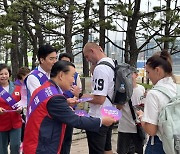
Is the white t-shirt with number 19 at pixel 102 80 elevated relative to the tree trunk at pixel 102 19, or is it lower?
lower

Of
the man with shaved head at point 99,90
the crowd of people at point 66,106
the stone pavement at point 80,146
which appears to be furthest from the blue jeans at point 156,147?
the stone pavement at point 80,146

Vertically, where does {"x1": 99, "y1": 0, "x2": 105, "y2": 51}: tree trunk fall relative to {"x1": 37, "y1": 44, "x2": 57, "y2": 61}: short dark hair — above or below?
above

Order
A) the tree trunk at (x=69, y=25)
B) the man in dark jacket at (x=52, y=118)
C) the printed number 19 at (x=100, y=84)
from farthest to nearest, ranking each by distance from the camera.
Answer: the tree trunk at (x=69, y=25) → the printed number 19 at (x=100, y=84) → the man in dark jacket at (x=52, y=118)

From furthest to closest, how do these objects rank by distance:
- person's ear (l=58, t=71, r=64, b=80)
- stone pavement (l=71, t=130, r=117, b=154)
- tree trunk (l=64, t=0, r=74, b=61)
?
1. tree trunk (l=64, t=0, r=74, b=61)
2. stone pavement (l=71, t=130, r=117, b=154)
3. person's ear (l=58, t=71, r=64, b=80)

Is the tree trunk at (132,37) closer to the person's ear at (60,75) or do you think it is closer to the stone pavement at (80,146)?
the stone pavement at (80,146)

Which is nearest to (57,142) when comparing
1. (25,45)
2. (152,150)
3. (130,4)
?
(152,150)

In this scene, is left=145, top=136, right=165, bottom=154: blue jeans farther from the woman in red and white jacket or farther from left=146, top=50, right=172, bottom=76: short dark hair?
the woman in red and white jacket

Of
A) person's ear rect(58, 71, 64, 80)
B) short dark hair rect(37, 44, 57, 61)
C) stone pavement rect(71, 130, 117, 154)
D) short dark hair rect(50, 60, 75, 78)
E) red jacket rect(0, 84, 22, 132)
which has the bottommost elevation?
stone pavement rect(71, 130, 117, 154)

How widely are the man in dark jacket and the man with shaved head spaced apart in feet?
2.39

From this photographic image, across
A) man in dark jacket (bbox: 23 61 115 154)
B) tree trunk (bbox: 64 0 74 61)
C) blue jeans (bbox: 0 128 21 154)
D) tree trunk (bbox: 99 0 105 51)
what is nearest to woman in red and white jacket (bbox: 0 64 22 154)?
blue jeans (bbox: 0 128 21 154)

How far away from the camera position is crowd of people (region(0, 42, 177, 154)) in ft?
7.29

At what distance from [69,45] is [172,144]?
685 centimetres

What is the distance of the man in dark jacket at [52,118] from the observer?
219 centimetres

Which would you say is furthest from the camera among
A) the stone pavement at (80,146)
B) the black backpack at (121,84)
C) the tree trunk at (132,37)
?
the tree trunk at (132,37)
